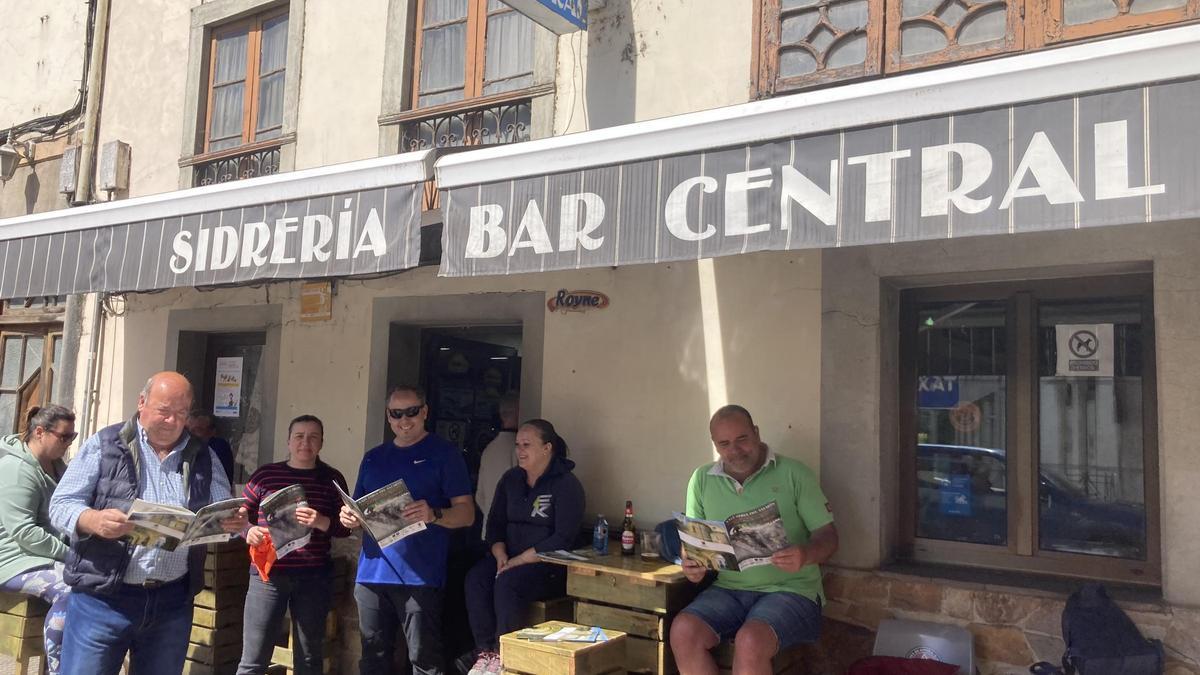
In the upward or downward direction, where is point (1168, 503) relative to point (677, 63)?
downward

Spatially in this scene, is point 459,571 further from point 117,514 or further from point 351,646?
point 117,514

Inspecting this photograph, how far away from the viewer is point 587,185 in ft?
12.7

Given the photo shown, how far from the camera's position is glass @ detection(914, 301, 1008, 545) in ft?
14.6

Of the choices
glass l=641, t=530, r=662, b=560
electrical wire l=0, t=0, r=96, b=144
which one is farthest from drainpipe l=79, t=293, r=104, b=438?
glass l=641, t=530, r=662, b=560

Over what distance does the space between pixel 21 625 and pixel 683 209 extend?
16.0ft

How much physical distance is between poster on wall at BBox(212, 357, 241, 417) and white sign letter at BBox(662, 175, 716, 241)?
5.41 metres

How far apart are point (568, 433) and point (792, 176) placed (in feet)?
8.91

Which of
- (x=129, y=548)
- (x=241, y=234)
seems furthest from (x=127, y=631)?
(x=241, y=234)

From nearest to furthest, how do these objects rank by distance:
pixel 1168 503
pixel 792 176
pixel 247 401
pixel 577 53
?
pixel 792 176 < pixel 1168 503 < pixel 577 53 < pixel 247 401

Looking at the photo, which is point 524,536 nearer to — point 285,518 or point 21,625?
point 285,518

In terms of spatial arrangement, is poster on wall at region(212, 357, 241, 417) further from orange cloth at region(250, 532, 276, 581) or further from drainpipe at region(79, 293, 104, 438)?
orange cloth at region(250, 532, 276, 581)

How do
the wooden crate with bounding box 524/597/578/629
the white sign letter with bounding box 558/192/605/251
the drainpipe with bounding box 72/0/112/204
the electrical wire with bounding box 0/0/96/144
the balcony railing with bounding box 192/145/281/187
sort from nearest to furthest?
the white sign letter with bounding box 558/192/605/251 < the wooden crate with bounding box 524/597/578/629 < the balcony railing with bounding box 192/145/281/187 < the drainpipe with bounding box 72/0/112/204 < the electrical wire with bounding box 0/0/96/144

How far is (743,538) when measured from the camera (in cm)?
395

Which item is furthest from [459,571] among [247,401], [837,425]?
[247,401]
